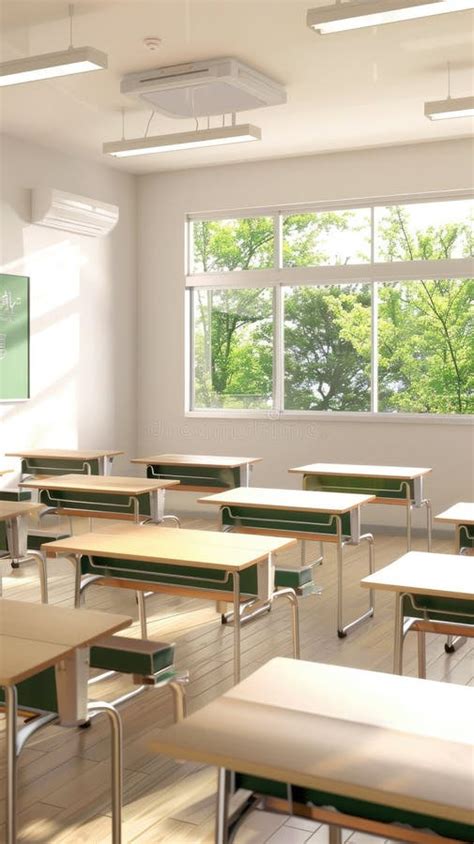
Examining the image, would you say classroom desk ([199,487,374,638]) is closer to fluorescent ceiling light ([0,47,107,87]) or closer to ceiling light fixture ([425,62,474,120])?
fluorescent ceiling light ([0,47,107,87])

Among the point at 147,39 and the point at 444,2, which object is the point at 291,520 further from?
the point at 147,39

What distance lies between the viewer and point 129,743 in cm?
338

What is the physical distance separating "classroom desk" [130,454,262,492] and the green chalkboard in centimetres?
196

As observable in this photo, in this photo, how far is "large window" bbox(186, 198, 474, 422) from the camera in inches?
319

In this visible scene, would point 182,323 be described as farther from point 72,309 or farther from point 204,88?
point 204,88

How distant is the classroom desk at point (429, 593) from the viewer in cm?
275

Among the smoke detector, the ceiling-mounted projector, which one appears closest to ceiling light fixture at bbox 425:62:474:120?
the ceiling-mounted projector

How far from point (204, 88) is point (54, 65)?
54.9 inches

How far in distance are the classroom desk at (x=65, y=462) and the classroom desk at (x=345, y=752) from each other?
4.89 m

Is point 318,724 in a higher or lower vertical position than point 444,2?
lower

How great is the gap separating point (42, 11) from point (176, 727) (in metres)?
4.44

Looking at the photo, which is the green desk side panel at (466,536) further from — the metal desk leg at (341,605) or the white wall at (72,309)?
the white wall at (72,309)

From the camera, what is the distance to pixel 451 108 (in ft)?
19.3

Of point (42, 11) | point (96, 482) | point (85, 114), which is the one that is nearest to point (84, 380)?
point (85, 114)
